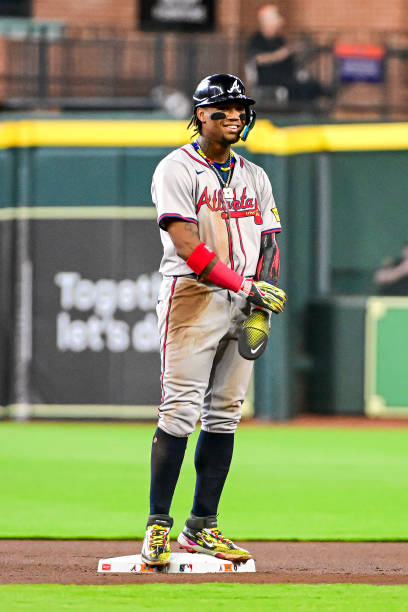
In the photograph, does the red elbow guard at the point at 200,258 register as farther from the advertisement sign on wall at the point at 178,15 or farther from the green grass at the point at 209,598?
the advertisement sign on wall at the point at 178,15

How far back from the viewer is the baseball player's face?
5.60m

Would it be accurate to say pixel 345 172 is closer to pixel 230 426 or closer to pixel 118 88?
pixel 118 88

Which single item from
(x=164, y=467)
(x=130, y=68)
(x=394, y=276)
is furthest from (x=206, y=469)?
(x=130, y=68)

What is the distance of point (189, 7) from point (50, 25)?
2.42 m

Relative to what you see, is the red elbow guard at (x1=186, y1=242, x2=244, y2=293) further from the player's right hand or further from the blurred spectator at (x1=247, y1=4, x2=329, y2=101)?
the blurred spectator at (x1=247, y1=4, x2=329, y2=101)

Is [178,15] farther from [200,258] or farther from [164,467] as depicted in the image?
[164,467]

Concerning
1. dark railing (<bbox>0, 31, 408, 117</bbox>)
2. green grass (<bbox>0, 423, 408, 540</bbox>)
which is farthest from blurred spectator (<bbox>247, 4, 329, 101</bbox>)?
green grass (<bbox>0, 423, 408, 540</bbox>)

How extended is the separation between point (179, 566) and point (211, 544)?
232mm

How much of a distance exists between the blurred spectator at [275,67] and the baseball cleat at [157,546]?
33.0 ft

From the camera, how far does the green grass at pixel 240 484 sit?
6.98 metres

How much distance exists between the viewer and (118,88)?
55.1 ft

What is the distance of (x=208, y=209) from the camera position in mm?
5578

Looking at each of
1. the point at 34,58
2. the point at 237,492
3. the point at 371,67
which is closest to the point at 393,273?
the point at 371,67

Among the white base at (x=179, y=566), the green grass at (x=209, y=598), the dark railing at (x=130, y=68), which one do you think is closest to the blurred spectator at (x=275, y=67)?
the dark railing at (x=130, y=68)
